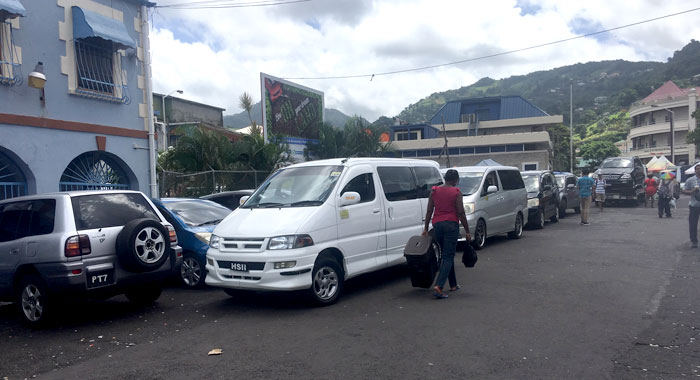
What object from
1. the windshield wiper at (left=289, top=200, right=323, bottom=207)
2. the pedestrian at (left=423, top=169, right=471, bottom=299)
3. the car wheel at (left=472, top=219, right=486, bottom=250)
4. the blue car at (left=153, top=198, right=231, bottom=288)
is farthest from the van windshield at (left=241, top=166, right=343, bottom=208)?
the car wheel at (left=472, top=219, right=486, bottom=250)

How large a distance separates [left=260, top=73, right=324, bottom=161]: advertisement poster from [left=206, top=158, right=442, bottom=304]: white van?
14.0m

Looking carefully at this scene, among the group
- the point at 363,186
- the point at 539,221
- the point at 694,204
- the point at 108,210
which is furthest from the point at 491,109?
the point at 108,210

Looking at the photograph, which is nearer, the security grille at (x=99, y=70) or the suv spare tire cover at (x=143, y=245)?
the suv spare tire cover at (x=143, y=245)

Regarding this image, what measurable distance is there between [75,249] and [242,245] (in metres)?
1.95

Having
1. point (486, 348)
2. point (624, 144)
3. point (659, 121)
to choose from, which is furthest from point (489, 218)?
point (624, 144)

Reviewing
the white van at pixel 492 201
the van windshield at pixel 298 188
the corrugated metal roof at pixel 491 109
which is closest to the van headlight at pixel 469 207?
the white van at pixel 492 201

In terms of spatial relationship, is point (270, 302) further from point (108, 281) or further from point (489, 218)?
point (489, 218)

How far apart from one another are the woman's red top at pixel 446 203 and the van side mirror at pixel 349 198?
112 centimetres

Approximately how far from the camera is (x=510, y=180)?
13.8 meters

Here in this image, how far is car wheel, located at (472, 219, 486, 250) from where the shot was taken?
38.3 ft

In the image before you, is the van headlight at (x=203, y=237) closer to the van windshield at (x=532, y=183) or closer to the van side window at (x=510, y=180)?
the van side window at (x=510, y=180)

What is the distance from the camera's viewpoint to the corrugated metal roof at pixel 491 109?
6084cm

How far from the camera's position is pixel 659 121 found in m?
63.6

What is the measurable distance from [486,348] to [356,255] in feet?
9.42
